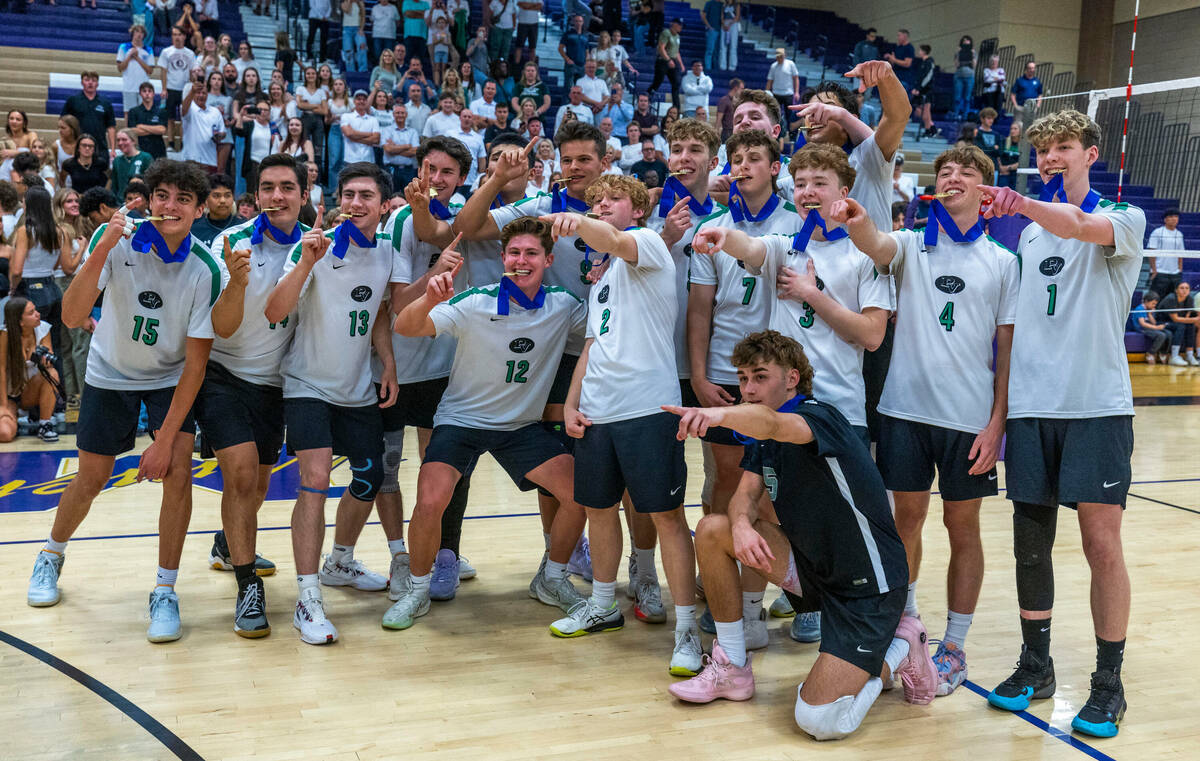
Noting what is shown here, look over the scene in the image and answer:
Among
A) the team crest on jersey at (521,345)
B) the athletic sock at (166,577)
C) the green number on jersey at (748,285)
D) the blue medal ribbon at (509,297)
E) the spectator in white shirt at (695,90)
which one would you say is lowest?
the athletic sock at (166,577)

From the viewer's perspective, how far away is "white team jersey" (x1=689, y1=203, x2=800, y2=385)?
4.53m

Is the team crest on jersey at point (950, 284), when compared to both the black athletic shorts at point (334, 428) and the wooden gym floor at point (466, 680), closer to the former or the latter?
the wooden gym floor at point (466, 680)

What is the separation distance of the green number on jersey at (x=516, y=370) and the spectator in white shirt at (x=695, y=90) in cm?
1334

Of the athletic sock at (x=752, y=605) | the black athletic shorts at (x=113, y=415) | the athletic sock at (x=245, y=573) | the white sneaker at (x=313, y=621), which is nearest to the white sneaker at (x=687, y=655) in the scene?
the athletic sock at (x=752, y=605)

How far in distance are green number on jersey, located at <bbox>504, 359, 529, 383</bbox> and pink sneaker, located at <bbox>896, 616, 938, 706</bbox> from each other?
1.96m

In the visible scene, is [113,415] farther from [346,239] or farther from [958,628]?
A: [958,628]

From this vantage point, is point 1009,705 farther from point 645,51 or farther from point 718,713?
point 645,51

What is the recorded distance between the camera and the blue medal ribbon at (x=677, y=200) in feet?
15.5

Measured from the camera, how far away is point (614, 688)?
410 cm

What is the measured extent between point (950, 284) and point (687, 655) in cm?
181

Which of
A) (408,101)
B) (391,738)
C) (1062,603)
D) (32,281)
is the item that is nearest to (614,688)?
(391,738)

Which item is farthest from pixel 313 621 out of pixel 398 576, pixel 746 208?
pixel 746 208

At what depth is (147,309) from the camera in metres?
4.59

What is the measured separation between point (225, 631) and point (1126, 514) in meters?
5.87
